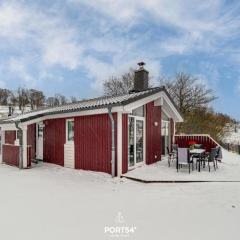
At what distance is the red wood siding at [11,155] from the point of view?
12.4 metres

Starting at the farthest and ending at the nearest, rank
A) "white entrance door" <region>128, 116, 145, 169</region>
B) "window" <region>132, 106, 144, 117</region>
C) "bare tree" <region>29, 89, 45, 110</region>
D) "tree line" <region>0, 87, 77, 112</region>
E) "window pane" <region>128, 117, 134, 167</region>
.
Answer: "tree line" <region>0, 87, 77, 112</region> < "bare tree" <region>29, 89, 45, 110</region> < "window" <region>132, 106, 144, 117</region> < "white entrance door" <region>128, 116, 145, 169</region> < "window pane" <region>128, 117, 134, 167</region>

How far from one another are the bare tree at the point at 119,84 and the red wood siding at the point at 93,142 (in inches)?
876

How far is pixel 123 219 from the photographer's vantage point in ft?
17.3

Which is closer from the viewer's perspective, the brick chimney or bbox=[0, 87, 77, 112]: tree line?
the brick chimney

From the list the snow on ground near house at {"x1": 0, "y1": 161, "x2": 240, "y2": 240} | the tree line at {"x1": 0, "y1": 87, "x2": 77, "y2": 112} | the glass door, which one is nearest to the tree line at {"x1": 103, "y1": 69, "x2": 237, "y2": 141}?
the glass door

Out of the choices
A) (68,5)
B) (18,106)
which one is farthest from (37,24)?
(18,106)

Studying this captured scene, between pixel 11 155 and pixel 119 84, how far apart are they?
22.7 m

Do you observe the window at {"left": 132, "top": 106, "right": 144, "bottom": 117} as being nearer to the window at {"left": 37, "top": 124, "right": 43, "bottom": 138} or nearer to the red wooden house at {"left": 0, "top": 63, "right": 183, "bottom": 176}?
the red wooden house at {"left": 0, "top": 63, "right": 183, "bottom": 176}

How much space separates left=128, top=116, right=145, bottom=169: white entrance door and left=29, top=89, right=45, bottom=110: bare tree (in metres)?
53.7

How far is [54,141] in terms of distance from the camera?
12.5m

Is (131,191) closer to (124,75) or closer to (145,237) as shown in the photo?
(145,237)

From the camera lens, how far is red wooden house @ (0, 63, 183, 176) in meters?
9.68

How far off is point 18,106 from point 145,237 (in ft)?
216

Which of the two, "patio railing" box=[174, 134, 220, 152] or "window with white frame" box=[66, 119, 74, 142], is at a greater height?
"window with white frame" box=[66, 119, 74, 142]
